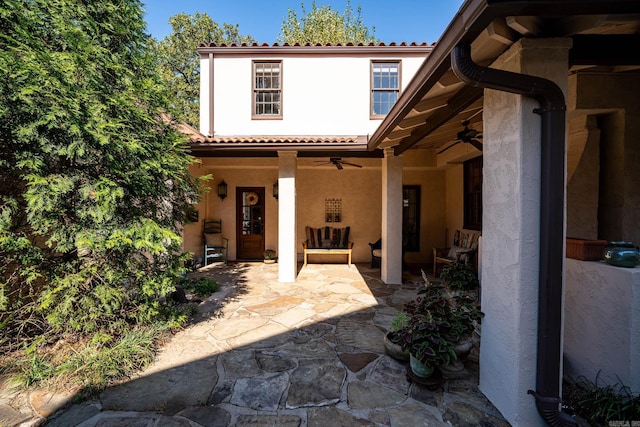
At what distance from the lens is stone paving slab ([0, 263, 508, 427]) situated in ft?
7.50

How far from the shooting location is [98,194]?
298 cm

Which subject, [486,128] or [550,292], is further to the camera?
[486,128]

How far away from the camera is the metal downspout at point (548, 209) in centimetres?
199

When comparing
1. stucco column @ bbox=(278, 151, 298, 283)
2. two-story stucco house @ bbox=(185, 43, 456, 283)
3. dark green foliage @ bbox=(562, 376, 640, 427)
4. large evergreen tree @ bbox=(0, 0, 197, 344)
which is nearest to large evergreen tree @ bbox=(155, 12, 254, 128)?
two-story stucco house @ bbox=(185, 43, 456, 283)

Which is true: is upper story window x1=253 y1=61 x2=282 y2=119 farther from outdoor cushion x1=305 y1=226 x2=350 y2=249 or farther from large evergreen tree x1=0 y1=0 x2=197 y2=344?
large evergreen tree x1=0 y1=0 x2=197 y2=344

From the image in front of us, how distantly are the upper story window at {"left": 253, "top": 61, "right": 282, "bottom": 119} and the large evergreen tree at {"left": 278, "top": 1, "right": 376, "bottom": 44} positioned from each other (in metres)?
8.83

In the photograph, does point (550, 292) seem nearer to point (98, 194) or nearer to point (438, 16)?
point (98, 194)

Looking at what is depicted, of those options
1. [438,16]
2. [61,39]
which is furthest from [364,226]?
[438,16]

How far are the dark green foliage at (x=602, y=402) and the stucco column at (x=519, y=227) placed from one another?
0.41 metres

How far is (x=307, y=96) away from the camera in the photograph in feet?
25.7

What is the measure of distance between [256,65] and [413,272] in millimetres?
7237

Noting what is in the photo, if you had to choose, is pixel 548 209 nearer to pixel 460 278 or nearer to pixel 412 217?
pixel 460 278

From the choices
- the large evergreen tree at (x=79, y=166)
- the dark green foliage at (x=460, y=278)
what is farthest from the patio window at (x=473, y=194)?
the large evergreen tree at (x=79, y=166)

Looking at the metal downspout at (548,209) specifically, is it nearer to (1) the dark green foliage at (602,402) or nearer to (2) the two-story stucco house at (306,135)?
(1) the dark green foliage at (602,402)
